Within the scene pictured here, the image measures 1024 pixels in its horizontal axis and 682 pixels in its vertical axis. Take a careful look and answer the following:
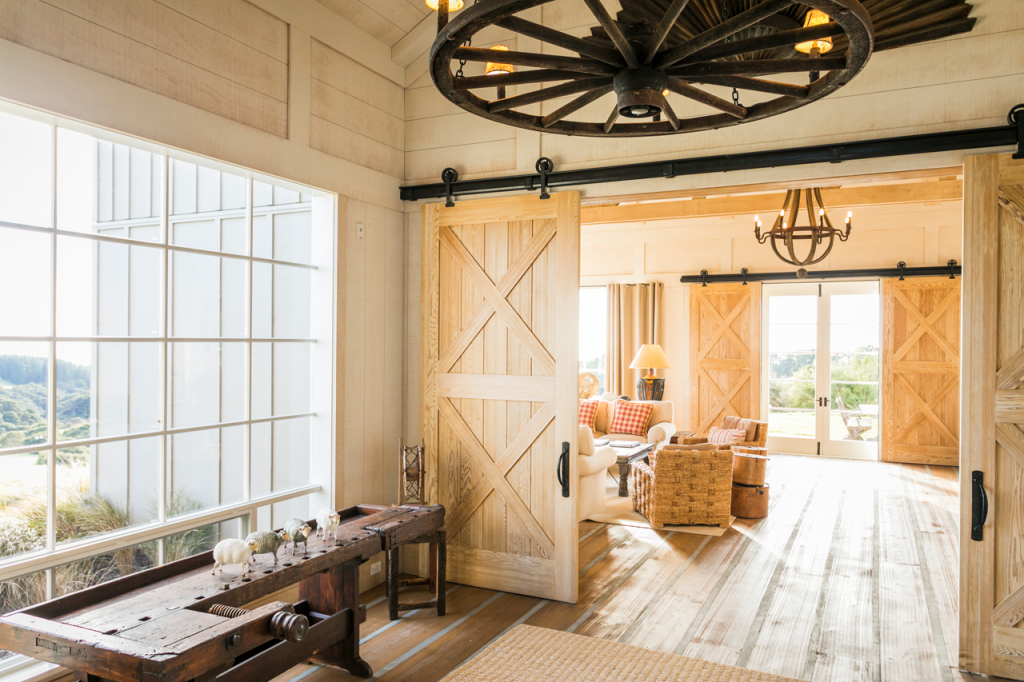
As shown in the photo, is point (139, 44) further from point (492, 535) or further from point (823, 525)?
point (823, 525)

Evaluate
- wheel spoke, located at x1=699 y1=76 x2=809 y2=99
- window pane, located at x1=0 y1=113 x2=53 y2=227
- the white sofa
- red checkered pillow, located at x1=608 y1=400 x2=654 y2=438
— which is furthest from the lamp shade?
window pane, located at x1=0 y1=113 x2=53 y2=227

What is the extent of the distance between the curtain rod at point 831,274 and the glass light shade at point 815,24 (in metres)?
7.79

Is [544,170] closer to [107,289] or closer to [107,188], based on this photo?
[107,188]

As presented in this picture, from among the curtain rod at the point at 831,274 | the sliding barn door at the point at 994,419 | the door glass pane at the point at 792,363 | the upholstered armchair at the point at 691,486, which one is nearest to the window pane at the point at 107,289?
the sliding barn door at the point at 994,419

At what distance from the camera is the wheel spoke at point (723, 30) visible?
4.77 ft

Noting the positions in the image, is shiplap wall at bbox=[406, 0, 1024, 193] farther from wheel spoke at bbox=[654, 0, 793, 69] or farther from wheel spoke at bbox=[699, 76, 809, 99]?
wheel spoke at bbox=[654, 0, 793, 69]

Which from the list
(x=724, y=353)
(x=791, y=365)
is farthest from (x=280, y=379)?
(x=791, y=365)

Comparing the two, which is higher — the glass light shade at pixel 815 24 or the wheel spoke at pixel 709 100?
the glass light shade at pixel 815 24

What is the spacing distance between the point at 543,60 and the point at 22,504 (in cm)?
279

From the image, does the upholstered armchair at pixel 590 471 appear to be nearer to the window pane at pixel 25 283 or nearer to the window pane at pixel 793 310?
the window pane at pixel 25 283

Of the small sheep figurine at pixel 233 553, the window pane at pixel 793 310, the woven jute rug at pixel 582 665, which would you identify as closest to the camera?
the small sheep figurine at pixel 233 553

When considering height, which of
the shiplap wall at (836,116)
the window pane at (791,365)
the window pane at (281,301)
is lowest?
the window pane at (791,365)

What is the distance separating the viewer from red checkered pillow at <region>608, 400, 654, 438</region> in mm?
8672

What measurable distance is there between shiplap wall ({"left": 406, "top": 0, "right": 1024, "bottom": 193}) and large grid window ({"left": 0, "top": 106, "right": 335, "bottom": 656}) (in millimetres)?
1239
